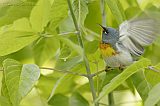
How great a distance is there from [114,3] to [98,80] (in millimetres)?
250

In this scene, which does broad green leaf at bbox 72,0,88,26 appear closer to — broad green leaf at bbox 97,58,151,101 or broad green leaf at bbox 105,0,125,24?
broad green leaf at bbox 105,0,125,24

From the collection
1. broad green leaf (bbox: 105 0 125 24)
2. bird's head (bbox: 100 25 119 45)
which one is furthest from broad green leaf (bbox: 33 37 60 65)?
broad green leaf (bbox: 105 0 125 24)

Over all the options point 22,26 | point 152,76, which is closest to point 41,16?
point 22,26

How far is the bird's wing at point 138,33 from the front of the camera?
113 centimetres

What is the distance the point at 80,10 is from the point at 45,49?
337 mm

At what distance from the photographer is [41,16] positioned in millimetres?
1138

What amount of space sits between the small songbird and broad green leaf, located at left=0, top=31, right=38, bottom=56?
0.24m

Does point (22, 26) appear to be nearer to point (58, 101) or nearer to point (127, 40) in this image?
point (127, 40)

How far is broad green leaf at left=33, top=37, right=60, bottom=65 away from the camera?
1505mm

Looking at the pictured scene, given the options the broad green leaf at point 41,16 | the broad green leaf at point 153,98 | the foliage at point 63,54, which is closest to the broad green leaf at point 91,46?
the foliage at point 63,54

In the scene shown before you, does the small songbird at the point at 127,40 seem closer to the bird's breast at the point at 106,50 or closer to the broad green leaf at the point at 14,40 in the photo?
the bird's breast at the point at 106,50

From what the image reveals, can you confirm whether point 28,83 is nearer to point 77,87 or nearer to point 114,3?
point 114,3

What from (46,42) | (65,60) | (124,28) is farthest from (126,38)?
(46,42)

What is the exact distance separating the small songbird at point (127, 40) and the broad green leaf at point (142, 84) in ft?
0.15
